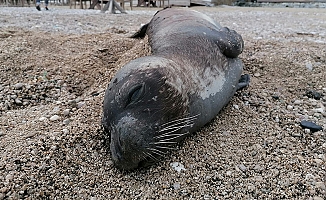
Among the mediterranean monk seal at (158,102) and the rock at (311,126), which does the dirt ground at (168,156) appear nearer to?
the rock at (311,126)

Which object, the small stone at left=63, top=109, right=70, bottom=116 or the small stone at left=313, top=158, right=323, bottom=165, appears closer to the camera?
the small stone at left=313, top=158, right=323, bottom=165

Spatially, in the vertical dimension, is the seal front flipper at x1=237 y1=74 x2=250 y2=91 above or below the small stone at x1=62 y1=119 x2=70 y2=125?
above

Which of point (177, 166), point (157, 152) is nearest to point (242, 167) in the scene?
point (177, 166)

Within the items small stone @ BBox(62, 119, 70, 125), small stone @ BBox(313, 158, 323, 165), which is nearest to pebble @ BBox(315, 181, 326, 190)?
small stone @ BBox(313, 158, 323, 165)

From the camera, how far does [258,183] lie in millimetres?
1985

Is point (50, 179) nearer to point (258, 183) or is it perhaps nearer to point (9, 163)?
point (9, 163)

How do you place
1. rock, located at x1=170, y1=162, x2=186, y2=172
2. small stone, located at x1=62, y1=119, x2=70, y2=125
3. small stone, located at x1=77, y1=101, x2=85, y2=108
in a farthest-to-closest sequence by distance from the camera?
small stone, located at x1=77, y1=101, x2=85, y2=108 → small stone, located at x1=62, y1=119, x2=70, y2=125 → rock, located at x1=170, y1=162, x2=186, y2=172

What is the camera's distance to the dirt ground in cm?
190

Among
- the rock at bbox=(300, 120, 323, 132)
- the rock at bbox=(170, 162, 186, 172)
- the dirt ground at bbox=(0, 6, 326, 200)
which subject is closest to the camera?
the dirt ground at bbox=(0, 6, 326, 200)

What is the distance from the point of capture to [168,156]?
2.13m

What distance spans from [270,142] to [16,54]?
2836 millimetres

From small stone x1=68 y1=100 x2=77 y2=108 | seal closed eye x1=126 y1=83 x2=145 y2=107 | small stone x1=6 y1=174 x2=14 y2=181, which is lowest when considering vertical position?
small stone x1=6 y1=174 x2=14 y2=181

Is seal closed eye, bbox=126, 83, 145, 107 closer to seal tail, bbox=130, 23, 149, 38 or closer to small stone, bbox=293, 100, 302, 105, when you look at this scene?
small stone, bbox=293, 100, 302, 105

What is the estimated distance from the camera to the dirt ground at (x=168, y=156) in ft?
6.24
